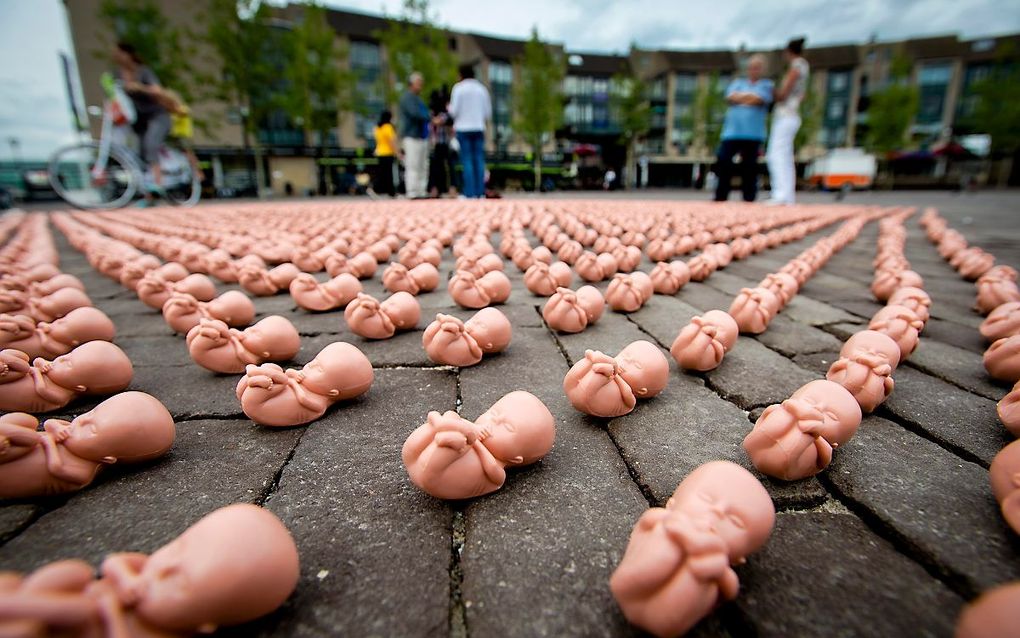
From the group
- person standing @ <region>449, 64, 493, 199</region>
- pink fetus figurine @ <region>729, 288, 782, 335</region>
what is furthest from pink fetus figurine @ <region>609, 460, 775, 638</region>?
person standing @ <region>449, 64, 493, 199</region>

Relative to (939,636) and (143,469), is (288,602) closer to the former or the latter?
(143,469)

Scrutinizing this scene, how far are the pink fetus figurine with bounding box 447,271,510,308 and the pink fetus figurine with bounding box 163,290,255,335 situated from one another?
2.95ft

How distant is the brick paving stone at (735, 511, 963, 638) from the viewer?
70 cm

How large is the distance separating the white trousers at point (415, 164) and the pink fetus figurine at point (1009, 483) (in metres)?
9.38

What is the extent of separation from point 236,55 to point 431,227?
18222 mm

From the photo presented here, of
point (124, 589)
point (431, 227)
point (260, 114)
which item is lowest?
point (124, 589)

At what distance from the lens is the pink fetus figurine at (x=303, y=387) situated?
123 centimetres

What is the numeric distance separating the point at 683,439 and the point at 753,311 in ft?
3.12

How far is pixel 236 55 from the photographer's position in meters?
17.5

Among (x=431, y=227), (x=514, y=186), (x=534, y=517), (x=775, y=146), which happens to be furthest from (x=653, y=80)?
(x=534, y=517)

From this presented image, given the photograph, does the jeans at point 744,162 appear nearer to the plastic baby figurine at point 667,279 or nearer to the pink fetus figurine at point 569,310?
the plastic baby figurine at point 667,279

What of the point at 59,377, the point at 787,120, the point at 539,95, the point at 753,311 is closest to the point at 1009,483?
the point at 753,311

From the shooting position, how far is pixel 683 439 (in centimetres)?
118

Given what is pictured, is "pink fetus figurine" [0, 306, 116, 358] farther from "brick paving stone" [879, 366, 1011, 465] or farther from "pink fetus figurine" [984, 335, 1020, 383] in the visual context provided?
"pink fetus figurine" [984, 335, 1020, 383]
